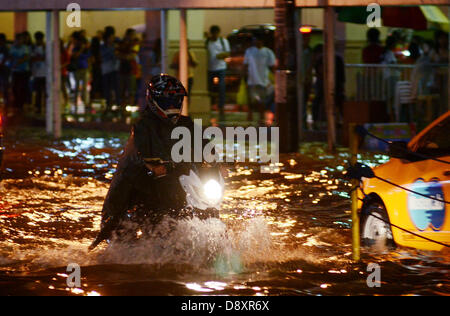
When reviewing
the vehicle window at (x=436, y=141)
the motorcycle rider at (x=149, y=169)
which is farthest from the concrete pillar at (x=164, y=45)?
the motorcycle rider at (x=149, y=169)

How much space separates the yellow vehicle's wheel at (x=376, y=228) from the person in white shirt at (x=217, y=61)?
44.6 feet

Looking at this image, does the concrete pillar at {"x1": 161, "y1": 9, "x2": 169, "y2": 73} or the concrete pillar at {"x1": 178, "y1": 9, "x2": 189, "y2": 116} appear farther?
the concrete pillar at {"x1": 161, "y1": 9, "x2": 169, "y2": 73}

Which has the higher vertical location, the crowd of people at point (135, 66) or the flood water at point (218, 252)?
the crowd of people at point (135, 66)

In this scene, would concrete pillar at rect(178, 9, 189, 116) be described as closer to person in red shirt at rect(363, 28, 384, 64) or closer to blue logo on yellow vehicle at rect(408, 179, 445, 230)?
person in red shirt at rect(363, 28, 384, 64)

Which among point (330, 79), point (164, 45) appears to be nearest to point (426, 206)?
point (330, 79)

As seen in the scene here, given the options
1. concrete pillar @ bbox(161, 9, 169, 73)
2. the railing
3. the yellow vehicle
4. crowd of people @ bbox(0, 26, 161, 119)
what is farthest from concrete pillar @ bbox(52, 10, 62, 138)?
the yellow vehicle

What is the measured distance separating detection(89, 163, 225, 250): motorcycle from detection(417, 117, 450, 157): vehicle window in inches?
80.8

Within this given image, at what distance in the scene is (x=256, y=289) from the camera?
7098mm

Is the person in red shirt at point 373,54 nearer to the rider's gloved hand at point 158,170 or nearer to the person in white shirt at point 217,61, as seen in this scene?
the person in white shirt at point 217,61

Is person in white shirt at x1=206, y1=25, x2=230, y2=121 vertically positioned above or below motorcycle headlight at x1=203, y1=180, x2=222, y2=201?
above

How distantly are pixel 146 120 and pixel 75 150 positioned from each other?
10.9 meters

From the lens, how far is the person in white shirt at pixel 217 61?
22375 millimetres

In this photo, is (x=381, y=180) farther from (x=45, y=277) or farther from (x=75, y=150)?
(x=75, y=150)

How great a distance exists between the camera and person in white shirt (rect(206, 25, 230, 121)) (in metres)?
22.4
